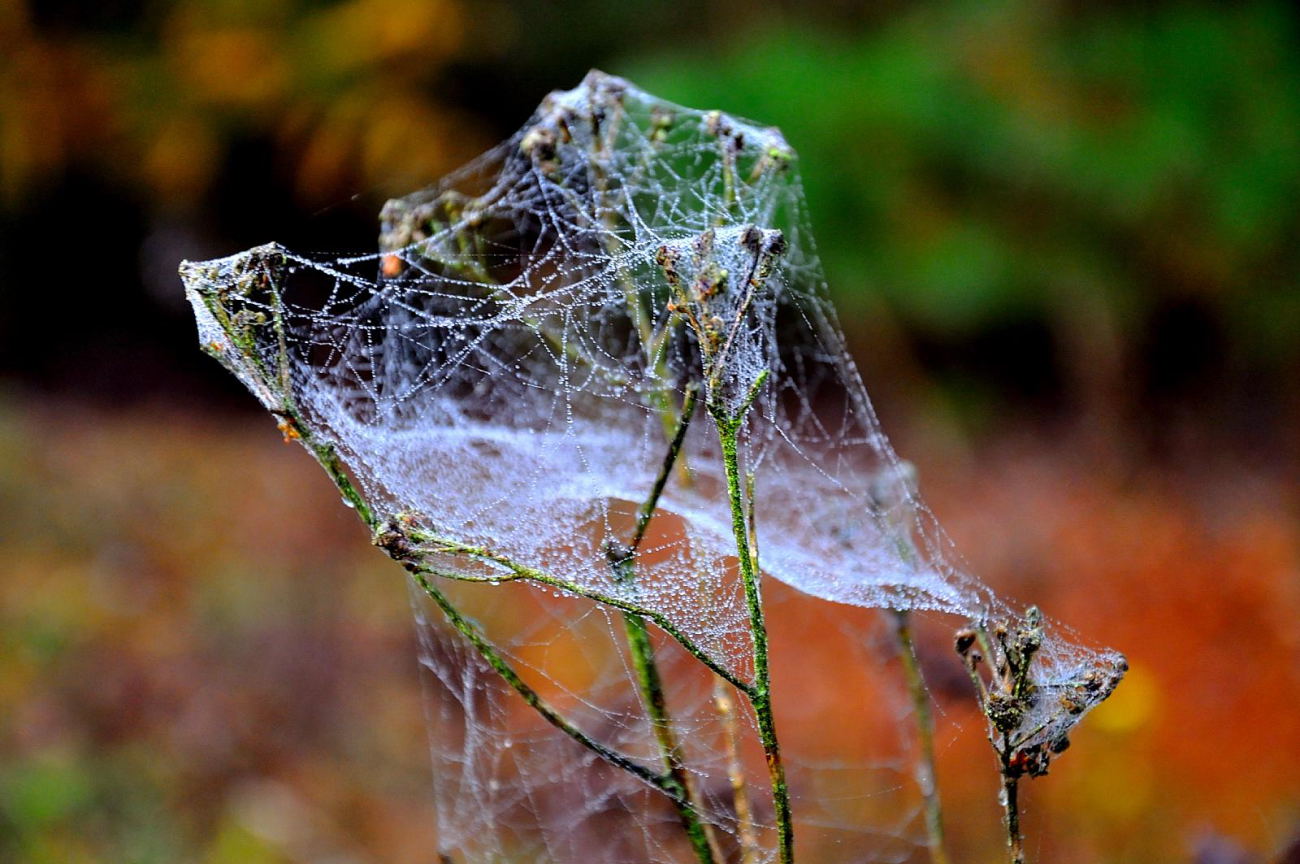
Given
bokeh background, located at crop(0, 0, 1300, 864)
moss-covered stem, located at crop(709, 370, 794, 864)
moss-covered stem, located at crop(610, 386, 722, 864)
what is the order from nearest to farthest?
moss-covered stem, located at crop(709, 370, 794, 864) → moss-covered stem, located at crop(610, 386, 722, 864) → bokeh background, located at crop(0, 0, 1300, 864)

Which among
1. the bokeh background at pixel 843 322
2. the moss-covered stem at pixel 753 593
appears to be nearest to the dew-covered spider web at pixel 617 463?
the moss-covered stem at pixel 753 593

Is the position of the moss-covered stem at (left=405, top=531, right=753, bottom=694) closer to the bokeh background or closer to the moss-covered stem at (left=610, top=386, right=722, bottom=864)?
the moss-covered stem at (left=610, top=386, right=722, bottom=864)

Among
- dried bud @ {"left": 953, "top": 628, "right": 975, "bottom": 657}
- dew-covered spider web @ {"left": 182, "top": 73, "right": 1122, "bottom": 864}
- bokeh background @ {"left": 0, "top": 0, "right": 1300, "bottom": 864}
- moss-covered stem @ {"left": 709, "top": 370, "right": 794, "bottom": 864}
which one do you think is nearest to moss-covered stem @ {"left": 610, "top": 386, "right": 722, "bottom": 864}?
dew-covered spider web @ {"left": 182, "top": 73, "right": 1122, "bottom": 864}

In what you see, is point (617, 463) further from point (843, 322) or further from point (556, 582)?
point (843, 322)

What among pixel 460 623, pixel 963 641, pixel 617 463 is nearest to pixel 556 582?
pixel 460 623

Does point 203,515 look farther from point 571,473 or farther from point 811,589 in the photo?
point 811,589

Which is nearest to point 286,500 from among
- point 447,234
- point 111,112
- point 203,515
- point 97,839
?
point 203,515
